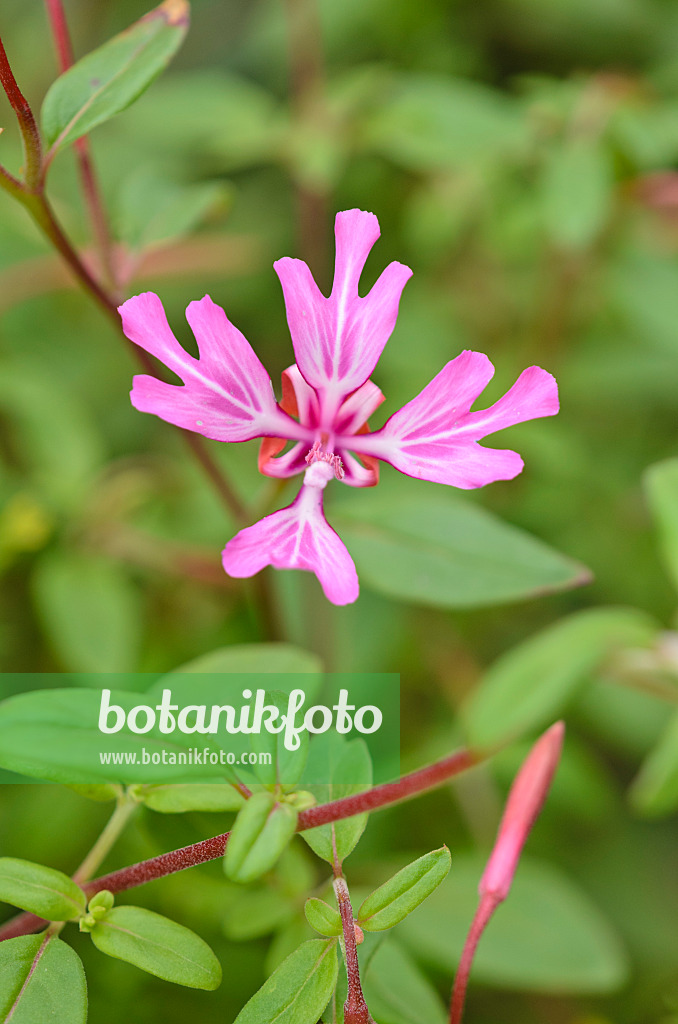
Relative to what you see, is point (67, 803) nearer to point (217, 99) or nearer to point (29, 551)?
point (29, 551)

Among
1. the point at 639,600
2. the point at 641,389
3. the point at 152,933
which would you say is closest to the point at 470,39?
the point at 641,389

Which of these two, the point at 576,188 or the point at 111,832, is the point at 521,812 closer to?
the point at 111,832

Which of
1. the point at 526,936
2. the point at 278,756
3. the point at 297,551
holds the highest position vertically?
the point at 297,551

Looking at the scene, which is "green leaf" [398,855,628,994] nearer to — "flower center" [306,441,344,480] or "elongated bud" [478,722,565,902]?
"elongated bud" [478,722,565,902]

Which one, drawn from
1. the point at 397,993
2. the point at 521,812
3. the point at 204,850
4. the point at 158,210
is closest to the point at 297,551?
the point at 204,850

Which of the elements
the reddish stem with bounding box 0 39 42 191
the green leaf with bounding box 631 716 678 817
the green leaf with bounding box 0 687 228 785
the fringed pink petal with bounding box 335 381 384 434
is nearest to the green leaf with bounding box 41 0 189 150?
the reddish stem with bounding box 0 39 42 191

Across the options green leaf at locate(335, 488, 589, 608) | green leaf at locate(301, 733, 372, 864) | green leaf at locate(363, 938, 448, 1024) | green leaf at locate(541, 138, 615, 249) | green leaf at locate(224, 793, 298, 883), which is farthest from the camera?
green leaf at locate(541, 138, 615, 249)

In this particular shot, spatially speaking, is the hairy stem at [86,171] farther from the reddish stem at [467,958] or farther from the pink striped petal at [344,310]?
the reddish stem at [467,958]
